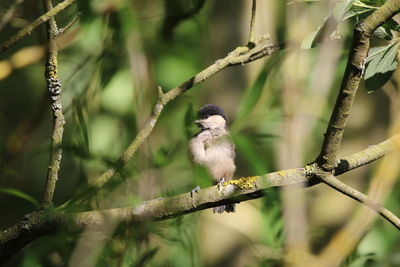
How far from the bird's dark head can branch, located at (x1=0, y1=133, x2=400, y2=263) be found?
1.47 m

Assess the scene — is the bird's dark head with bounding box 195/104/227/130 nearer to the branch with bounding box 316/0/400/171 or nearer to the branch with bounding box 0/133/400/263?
the branch with bounding box 0/133/400/263

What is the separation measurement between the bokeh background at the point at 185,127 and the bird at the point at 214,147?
25cm

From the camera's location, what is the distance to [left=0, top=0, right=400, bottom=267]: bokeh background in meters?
1.08

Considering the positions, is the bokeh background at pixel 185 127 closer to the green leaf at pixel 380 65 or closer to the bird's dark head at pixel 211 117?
the green leaf at pixel 380 65

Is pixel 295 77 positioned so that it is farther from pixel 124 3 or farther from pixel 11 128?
pixel 11 128

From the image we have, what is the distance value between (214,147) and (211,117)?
24 cm

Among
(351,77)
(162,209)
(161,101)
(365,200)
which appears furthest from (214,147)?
(351,77)

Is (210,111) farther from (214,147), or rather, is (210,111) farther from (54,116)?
(54,116)

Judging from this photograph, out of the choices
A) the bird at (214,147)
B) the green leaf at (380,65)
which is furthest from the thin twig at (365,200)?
the bird at (214,147)

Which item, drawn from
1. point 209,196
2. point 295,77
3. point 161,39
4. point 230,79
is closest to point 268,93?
point 209,196

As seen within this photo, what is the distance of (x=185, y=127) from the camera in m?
1.68

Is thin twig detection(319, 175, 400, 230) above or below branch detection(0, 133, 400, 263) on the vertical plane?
below

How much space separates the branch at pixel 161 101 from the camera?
5.03ft

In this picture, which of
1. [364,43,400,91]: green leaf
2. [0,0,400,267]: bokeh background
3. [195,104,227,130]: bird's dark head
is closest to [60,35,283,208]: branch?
[0,0,400,267]: bokeh background
